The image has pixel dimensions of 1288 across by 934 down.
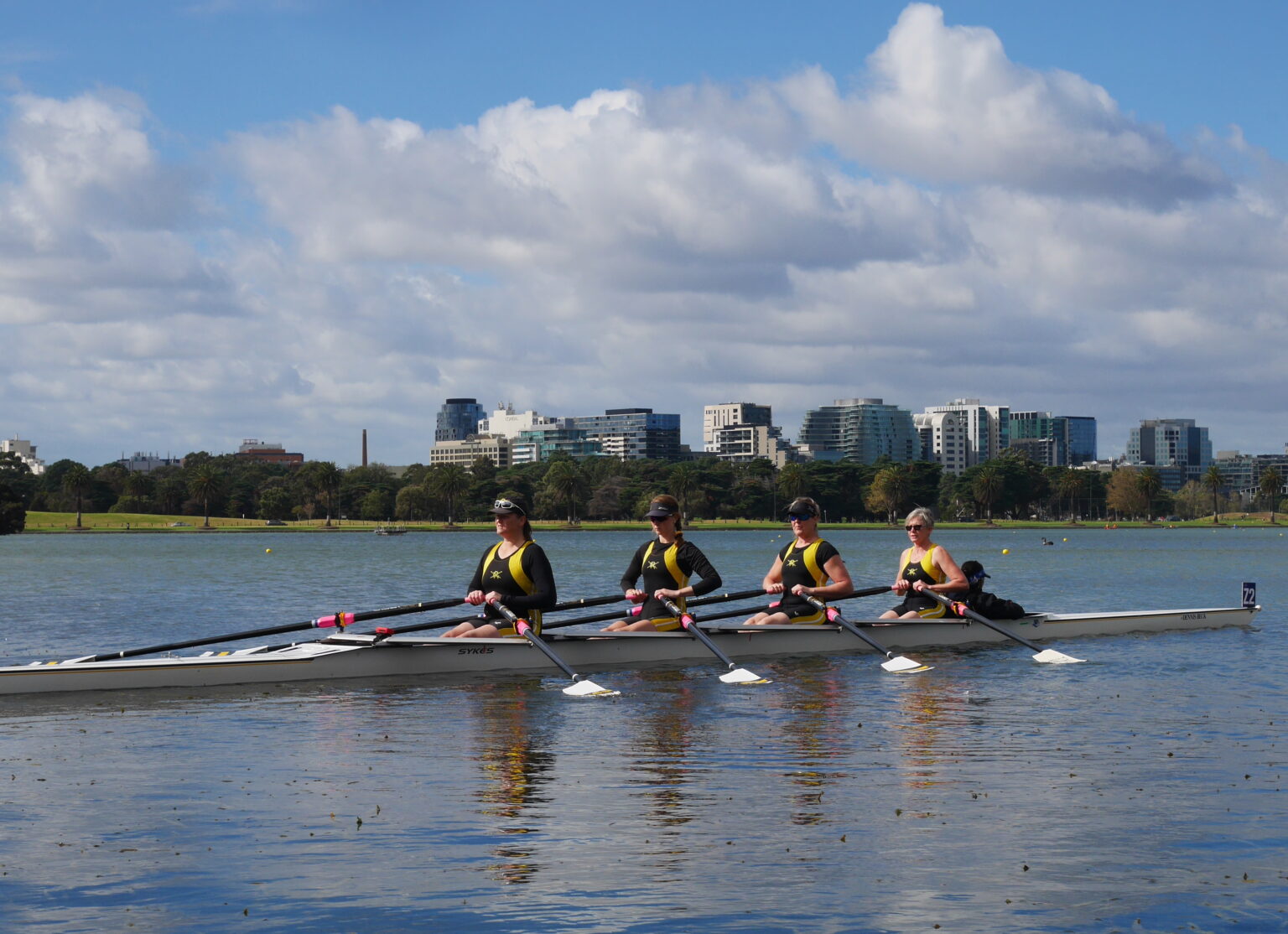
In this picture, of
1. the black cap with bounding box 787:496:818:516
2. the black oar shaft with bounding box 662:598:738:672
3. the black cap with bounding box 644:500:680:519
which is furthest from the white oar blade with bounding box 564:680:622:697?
the black cap with bounding box 787:496:818:516

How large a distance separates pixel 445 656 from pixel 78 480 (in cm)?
16174

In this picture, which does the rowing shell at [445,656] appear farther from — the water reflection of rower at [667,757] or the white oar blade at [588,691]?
the water reflection of rower at [667,757]

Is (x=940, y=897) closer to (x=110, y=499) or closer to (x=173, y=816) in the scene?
(x=173, y=816)

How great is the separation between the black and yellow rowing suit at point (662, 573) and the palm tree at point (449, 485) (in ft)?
519

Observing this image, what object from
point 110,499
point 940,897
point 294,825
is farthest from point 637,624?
point 110,499

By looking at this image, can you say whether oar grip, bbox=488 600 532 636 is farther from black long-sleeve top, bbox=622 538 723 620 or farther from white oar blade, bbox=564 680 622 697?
Answer: black long-sleeve top, bbox=622 538 723 620

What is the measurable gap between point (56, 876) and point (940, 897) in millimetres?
5347

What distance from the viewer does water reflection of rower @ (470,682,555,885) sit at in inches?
334

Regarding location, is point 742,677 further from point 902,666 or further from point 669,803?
point 669,803

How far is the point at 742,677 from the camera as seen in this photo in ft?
56.7

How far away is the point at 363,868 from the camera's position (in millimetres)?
8242

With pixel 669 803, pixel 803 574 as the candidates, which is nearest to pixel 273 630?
pixel 803 574

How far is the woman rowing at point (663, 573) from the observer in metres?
18.0

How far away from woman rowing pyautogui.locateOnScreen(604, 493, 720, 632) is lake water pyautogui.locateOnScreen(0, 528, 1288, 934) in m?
0.99
